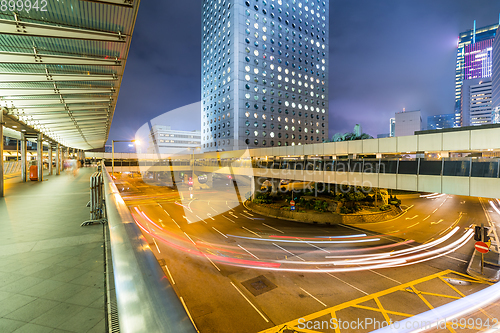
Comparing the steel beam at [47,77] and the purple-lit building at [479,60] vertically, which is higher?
the purple-lit building at [479,60]

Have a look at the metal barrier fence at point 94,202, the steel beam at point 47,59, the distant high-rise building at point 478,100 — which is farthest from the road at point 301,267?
the distant high-rise building at point 478,100

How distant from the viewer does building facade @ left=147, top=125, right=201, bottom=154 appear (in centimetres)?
12006

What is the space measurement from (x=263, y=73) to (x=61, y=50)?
66.2 metres

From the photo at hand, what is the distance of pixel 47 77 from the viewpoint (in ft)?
42.7

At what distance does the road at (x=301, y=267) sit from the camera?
30.9 feet

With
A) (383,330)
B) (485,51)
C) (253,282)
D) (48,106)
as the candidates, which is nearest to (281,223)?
(253,282)

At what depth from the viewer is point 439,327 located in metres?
2.20

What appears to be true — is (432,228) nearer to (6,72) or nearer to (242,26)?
(6,72)

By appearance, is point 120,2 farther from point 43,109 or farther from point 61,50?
point 43,109

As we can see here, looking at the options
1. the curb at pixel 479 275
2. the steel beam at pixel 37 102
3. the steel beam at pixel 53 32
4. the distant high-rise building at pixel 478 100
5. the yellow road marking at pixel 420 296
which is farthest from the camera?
the distant high-rise building at pixel 478 100

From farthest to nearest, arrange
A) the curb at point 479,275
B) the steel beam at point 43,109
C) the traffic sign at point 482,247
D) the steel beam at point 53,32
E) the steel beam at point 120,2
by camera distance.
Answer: the steel beam at point 43,109
the traffic sign at point 482,247
the curb at point 479,275
the steel beam at point 53,32
the steel beam at point 120,2

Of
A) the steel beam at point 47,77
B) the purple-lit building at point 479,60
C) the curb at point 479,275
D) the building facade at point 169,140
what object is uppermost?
the purple-lit building at point 479,60

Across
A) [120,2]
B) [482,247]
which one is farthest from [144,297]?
[482,247]

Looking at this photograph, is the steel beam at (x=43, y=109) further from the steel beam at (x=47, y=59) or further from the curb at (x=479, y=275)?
the curb at (x=479, y=275)
